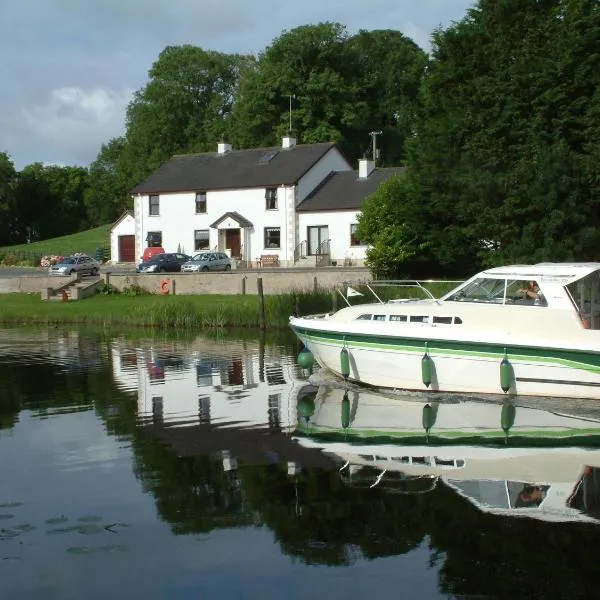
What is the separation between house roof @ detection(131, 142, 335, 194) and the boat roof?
44479mm

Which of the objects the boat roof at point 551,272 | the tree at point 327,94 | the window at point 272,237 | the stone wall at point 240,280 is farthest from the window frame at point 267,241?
the boat roof at point 551,272

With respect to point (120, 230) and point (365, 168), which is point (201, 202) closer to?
point (120, 230)

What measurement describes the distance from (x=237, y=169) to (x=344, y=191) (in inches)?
355

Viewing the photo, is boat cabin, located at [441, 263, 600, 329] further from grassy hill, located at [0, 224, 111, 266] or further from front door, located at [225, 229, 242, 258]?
grassy hill, located at [0, 224, 111, 266]

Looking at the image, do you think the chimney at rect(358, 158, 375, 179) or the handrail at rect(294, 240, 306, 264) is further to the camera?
the handrail at rect(294, 240, 306, 264)

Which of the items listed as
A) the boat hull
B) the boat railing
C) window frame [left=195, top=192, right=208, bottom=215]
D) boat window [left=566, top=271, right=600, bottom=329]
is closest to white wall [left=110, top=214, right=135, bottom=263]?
window frame [left=195, top=192, right=208, bottom=215]

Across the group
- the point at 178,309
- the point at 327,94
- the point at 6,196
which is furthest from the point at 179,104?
the point at 178,309

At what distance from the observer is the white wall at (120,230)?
75375mm

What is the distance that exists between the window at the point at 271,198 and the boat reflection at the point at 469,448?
44788 mm

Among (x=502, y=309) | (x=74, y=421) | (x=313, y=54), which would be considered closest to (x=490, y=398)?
(x=502, y=309)

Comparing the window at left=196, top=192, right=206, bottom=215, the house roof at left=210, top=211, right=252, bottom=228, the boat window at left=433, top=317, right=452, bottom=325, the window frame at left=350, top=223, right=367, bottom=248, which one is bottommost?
the boat window at left=433, top=317, right=452, bottom=325

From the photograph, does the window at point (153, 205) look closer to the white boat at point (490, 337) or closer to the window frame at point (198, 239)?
the window frame at point (198, 239)

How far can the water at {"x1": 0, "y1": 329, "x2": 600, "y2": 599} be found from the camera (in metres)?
11.1

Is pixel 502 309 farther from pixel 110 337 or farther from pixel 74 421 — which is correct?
pixel 110 337
